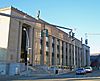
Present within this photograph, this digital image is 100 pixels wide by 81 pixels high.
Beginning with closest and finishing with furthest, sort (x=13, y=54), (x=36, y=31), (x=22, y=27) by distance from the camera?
(x=13, y=54)
(x=22, y=27)
(x=36, y=31)

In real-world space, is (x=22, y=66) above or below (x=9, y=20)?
below

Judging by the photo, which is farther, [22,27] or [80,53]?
[80,53]

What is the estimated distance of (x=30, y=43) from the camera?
64.4 m

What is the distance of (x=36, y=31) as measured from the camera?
67.5 meters

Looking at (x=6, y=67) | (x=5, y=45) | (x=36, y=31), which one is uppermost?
(x=36, y=31)

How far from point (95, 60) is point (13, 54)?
3882 inches

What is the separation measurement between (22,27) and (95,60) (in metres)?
93.2

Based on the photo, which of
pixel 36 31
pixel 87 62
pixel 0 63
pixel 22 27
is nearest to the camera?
pixel 0 63

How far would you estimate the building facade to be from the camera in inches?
2168

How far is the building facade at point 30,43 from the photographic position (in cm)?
5506

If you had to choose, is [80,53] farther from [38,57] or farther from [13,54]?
[13,54]

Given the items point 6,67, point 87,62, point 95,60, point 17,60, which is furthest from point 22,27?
point 95,60

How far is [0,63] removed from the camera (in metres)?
52.2

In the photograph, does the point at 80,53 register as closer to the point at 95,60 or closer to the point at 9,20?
the point at 95,60
